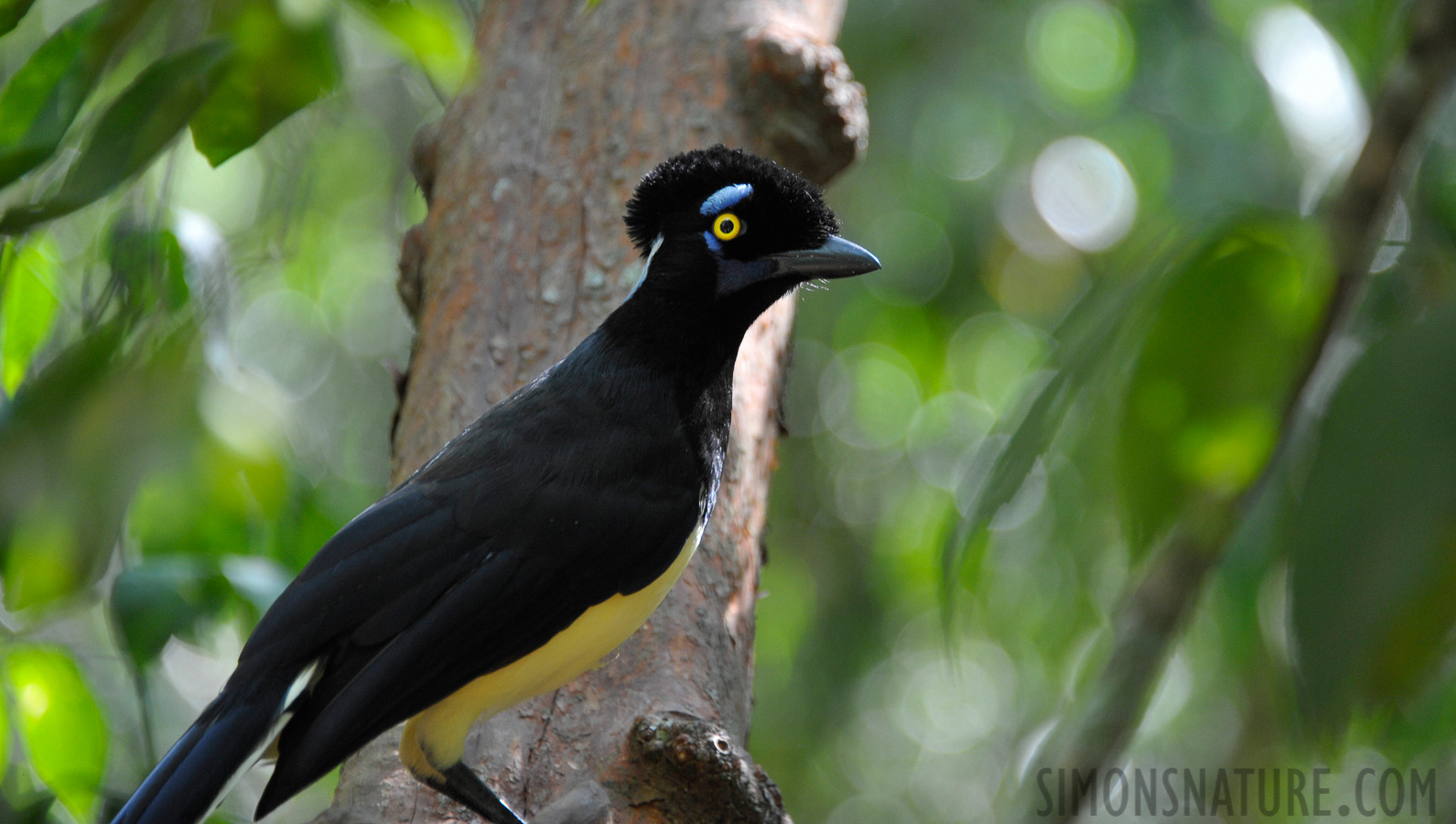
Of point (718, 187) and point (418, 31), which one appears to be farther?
point (718, 187)

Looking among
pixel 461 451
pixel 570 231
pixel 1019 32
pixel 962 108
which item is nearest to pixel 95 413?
pixel 461 451

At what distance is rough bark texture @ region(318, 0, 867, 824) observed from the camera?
9.38ft

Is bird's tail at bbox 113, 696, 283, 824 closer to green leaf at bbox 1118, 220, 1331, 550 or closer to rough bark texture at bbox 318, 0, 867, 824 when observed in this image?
rough bark texture at bbox 318, 0, 867, 824

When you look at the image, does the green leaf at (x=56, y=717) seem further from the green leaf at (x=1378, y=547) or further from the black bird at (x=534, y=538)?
the green leaf at (x=1378, y=547)

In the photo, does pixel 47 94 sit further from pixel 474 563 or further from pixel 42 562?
pixel 474 563

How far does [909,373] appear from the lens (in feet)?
30.9

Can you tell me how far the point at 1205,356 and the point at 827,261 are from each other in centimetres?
123

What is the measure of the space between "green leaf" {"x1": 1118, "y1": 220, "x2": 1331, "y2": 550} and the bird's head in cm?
112

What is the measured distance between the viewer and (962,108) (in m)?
8.36

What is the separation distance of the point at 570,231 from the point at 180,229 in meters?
1.02

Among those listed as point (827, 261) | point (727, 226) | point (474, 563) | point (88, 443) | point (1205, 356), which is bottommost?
point (474, 563)

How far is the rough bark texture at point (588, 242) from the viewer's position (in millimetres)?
2859

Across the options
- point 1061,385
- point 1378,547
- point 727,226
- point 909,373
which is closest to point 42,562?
point 727,226

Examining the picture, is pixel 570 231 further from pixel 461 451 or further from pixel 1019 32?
pixel 1019 32
